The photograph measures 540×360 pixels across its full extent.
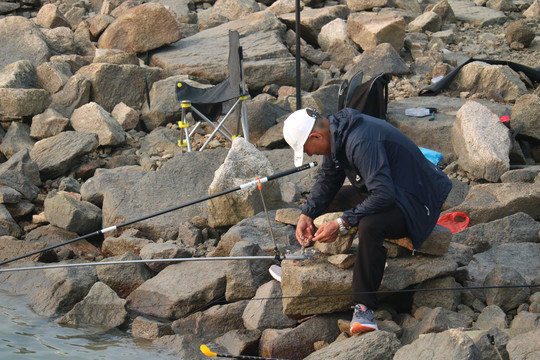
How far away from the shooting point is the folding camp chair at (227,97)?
977 centimetres

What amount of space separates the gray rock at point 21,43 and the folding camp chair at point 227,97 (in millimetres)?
4234

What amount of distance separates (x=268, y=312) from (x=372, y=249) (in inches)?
42.8

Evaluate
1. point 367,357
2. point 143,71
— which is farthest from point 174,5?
point 367,357

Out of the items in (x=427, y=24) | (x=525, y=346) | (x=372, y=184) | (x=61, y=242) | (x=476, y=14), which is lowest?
(x=476, y=14)

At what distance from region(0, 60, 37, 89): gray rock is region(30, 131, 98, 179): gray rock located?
1911 mm

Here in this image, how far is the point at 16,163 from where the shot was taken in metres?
9.05

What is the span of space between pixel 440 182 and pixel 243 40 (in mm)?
9958

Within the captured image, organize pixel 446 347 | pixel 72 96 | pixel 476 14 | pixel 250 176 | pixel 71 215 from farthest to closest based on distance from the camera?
1. pixel 476 14
2. pixel 72 96
3. pixel 71 215
4. pixel 250 176
5. pixel 446 347

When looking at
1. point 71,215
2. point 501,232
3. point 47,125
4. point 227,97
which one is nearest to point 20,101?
point 47,125

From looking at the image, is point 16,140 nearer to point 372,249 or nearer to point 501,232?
point 501,232

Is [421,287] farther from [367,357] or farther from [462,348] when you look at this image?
[462,348]

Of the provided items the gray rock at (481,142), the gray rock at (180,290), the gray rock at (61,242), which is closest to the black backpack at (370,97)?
the gray rock at (481,142)

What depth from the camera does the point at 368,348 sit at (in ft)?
13.3

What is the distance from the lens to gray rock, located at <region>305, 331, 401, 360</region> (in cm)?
404
